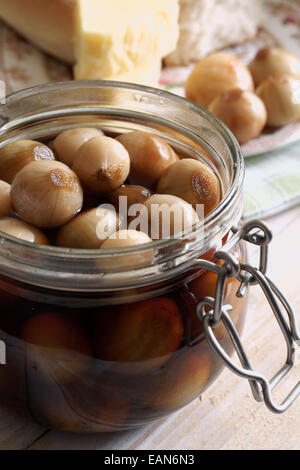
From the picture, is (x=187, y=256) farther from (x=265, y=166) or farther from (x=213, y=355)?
(x=265, y=166)

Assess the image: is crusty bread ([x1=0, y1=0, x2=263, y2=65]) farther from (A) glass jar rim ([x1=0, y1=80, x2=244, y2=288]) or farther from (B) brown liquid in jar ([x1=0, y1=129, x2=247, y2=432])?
(B) brown liquid in jar ([x1=0, y1=129, x2=247, y2=432])

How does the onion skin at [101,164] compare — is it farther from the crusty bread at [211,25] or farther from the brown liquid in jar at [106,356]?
the crusty bread at [211,25]

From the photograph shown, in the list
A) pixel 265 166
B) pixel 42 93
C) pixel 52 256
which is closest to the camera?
pixel 52 256

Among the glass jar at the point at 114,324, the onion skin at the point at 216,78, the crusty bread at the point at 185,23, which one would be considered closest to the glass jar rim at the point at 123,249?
the glass jar at the point at 114,324

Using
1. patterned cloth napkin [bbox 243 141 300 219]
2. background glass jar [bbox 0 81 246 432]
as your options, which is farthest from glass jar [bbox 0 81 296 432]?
patterned cloth napkin [bbox 243 141 300 219]

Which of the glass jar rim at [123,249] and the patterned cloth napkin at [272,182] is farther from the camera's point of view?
the patterned cloth napkin at [272,182]

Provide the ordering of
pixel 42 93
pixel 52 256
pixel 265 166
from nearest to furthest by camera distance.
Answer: pixel 52 256, pixel 42 93, pixel 265 166

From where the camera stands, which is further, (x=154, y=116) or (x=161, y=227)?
(x=154, y=116)

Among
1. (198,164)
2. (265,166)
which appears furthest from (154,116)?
(265,166)
